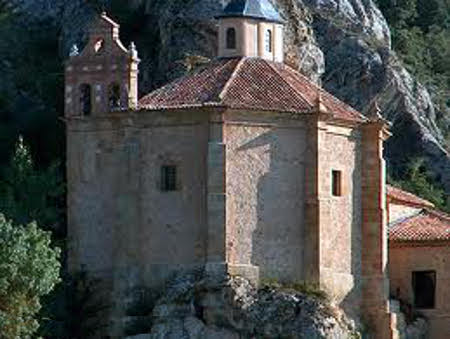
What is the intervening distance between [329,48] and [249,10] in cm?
1304

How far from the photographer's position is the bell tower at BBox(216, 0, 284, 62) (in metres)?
72.8

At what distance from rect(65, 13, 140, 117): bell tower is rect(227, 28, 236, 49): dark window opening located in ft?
11.5

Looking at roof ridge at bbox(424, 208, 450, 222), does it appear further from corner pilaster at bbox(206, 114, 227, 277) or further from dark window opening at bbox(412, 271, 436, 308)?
corner pilaster at bbox(206, 114, 227, 277)

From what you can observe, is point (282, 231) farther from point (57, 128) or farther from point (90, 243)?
point (57, 128)

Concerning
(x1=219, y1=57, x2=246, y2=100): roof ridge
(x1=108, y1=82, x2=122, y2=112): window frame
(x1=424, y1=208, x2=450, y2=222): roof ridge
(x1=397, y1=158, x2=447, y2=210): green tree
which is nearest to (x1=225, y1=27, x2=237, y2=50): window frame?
(x1=219, y1=57, x2=246, y2=100): roof ridge

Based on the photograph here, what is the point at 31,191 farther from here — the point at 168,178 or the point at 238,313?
the point at 238,313

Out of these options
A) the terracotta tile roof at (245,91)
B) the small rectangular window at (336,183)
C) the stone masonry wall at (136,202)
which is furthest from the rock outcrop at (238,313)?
the terracotta tile roof at (245,91)

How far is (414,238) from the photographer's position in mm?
74438

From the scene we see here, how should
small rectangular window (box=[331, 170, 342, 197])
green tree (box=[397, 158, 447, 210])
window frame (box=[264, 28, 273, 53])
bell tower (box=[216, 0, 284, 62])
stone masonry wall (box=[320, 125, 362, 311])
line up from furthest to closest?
green tree (box=[397, 158, 447, 210]) → window frame (box=[264, 28, 273, 53]) → bell tower (box=[216, 0, 284, 62]) → small rectangular window (box=[331, 170, 342, 197]) → stone masonry wall (box=[320, 125, 362, 311])

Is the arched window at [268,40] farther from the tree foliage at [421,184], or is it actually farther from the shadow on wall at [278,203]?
the tree foliage at [421,184]

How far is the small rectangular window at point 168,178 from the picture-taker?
226 feet

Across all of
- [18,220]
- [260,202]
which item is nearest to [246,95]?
[260,202]

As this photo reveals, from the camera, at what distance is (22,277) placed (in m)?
65.7

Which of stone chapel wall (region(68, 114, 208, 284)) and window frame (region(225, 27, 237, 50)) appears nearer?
stone chapel wall (region(68, 114, 208, 284))
